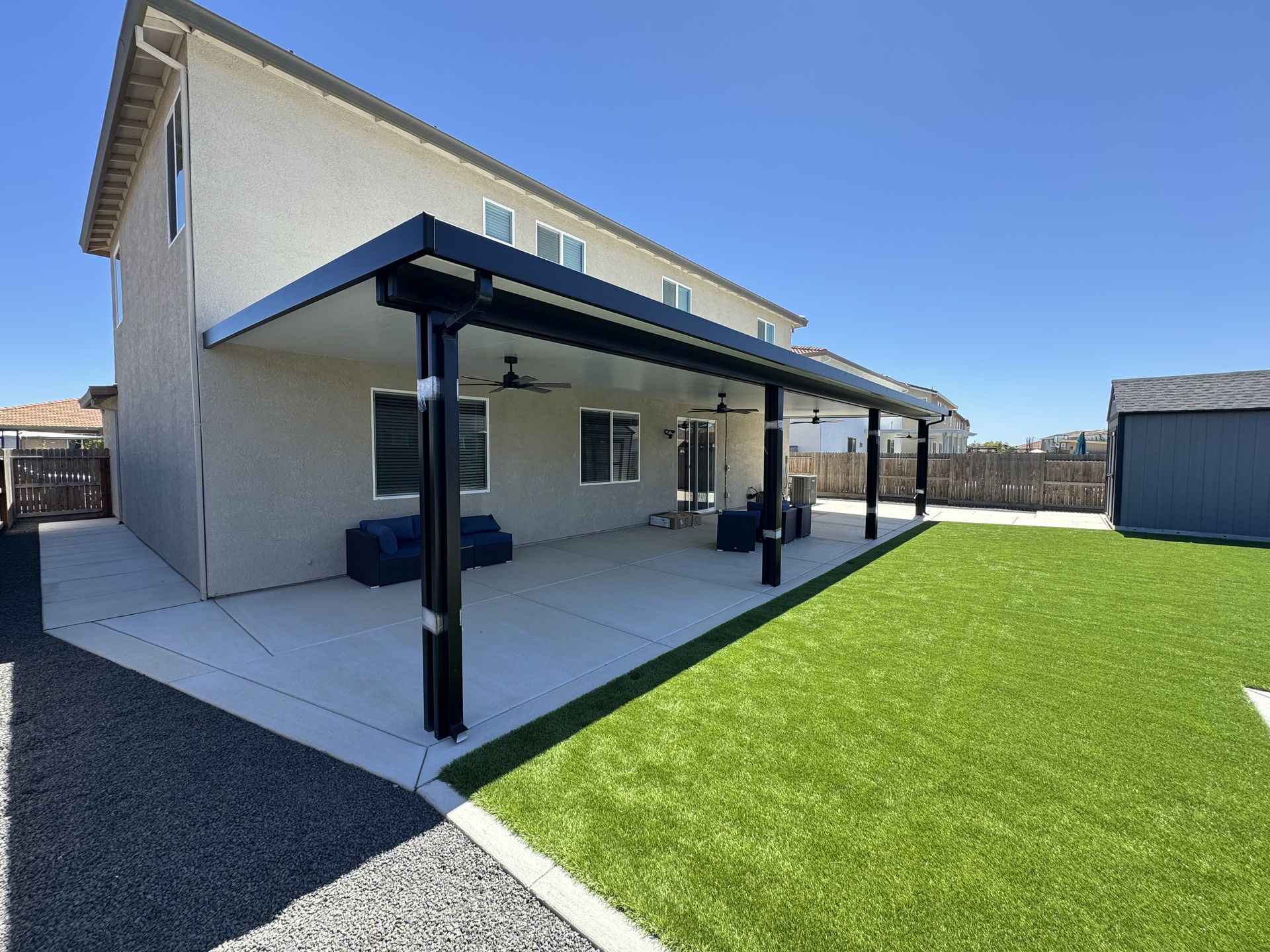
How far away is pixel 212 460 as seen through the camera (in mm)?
6047

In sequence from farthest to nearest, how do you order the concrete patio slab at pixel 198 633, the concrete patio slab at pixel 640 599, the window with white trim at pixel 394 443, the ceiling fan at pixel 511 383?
the window with white trim at pixel 394 443 < the ceiling fan at pixel 511 383 < the concrete patio slab at pixel 640 599 < the concrete patio slab at pixel 198 633

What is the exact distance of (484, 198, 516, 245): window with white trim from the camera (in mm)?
8922

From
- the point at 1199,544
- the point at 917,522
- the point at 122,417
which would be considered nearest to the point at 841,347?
the point at 917,522

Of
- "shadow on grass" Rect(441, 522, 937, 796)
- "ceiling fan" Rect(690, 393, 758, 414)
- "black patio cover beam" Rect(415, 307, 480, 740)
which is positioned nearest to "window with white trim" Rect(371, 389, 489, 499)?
"black patio cover beam" Rect(415, 307, 480, 740)

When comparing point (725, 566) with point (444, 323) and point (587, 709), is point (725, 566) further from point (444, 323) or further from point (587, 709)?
point (444, 323)

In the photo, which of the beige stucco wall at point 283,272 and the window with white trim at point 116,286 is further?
the window with white trim at point 116,286

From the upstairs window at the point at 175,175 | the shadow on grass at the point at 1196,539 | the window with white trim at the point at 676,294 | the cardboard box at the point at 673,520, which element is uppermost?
the window with white trim at the point at 676,294

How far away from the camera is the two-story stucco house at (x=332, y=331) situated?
3.34 metres

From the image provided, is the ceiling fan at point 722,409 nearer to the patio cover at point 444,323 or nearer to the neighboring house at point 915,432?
the patio cover at point 444,323

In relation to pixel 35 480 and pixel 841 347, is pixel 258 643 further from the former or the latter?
pixel 841 347

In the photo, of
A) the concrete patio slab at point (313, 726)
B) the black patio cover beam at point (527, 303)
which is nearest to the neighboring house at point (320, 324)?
the black patio cover beam at point (527, 303)

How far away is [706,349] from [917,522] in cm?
1012

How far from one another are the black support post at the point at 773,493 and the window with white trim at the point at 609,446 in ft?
14.9

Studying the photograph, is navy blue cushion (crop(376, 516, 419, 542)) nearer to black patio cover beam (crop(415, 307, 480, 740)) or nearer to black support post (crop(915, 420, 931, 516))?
black patio cover beam (crop(415, 307, 480, 740))
